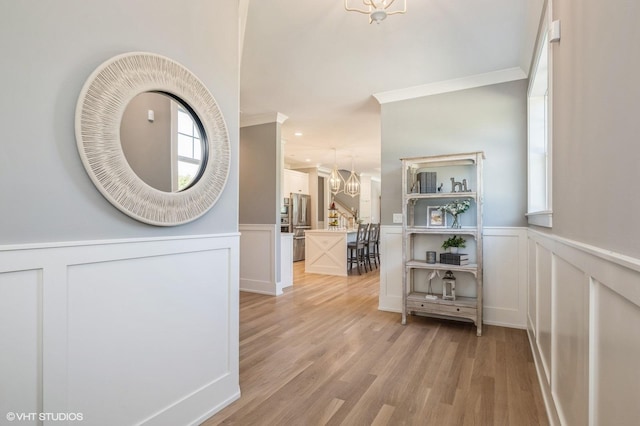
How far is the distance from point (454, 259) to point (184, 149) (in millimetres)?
2775

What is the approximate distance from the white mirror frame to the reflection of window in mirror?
4 cm

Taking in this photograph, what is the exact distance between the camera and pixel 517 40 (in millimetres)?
2750

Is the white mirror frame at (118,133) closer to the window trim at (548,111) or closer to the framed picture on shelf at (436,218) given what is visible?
the window trim at (548,111)

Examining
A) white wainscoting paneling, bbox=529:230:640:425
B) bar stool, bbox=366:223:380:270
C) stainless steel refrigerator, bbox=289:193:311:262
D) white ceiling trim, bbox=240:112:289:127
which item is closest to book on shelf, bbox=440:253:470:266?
white wainscoting paneling, bbox=529:230:640:425

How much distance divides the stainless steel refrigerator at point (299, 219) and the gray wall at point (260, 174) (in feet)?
11.9

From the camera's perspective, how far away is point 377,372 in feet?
7.79

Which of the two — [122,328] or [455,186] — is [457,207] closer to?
[455,186]

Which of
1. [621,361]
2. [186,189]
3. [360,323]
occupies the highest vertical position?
[186,189]

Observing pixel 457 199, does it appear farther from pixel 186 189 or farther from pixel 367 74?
pixel 186 189

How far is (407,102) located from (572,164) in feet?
8.64

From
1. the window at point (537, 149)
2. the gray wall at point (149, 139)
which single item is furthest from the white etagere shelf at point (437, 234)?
the gray wall at point (149, 139)

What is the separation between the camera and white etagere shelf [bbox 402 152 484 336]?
126 inches

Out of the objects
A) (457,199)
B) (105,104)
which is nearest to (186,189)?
(105,104)
